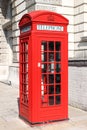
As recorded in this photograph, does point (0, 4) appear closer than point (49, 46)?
No

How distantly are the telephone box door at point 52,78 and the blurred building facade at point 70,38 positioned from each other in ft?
4.90

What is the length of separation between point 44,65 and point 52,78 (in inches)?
14.8

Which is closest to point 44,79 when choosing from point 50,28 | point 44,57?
point 44,57

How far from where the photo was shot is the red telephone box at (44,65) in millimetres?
7617

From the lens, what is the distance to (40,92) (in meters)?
7.69

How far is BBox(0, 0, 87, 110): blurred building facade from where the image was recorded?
9.70 meters

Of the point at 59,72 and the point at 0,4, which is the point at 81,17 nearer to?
the point at 59,72

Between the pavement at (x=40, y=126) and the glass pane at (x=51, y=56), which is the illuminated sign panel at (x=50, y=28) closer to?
the glass pane at (x=51, y=56)

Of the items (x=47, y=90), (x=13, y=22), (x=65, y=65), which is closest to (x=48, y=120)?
(x=47, y=90)

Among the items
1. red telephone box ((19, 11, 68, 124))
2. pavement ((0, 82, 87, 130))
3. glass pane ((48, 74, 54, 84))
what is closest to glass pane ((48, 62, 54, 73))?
red telephone box ((19, 11, 68, 124))

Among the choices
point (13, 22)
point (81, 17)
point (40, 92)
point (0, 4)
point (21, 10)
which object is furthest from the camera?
point (0, 4)

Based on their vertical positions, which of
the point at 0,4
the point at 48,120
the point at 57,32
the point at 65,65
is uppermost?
the point at 0,4

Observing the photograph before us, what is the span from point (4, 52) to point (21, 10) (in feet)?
19.6

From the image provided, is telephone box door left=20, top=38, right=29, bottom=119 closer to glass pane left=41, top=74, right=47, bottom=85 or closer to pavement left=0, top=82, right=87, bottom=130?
pavement left=0, top=82, right=87, bottom=130
